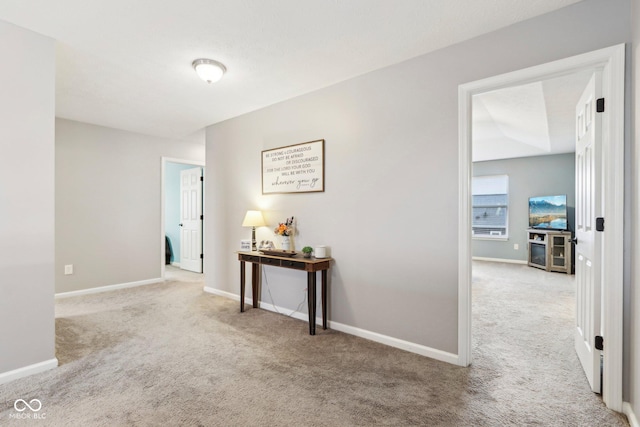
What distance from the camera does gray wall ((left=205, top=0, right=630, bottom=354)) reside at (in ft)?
6.90

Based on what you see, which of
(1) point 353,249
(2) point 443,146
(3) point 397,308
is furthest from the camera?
(1) point 353,249

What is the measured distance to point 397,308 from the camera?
268cm

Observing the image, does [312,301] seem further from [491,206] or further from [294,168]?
[491,206]

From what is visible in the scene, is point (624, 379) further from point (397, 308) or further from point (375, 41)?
point (375, 41)

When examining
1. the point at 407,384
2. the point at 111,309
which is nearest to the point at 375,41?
the point at 407,384

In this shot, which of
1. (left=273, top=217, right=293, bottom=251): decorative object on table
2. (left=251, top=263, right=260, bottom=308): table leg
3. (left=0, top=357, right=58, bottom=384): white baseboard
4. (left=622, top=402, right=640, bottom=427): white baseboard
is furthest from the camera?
(left=251, top=263, right=260, bottom=308): table leg

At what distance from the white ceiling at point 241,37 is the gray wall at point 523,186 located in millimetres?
5717

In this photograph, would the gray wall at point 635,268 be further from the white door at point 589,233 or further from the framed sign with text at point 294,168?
the framed sign with text at point 294,168

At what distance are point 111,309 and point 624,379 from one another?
15.4 ft

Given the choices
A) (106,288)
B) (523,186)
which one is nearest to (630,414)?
(106,288)

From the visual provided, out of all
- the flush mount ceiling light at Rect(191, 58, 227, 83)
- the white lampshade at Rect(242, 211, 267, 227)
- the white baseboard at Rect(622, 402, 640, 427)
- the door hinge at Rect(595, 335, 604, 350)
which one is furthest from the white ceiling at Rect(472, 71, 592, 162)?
the white lampshade at Rect(242, 211, 267, 227)

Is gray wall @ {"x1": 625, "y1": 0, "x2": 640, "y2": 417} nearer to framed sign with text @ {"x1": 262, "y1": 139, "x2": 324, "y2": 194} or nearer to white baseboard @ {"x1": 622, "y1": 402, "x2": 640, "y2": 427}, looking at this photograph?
white baseboard @ {"x1": 622, "y1": 402, "x2": 640, "y2": 427}

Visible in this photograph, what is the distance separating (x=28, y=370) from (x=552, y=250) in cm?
773

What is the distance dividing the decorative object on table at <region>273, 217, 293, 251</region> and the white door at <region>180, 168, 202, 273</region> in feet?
10.1
